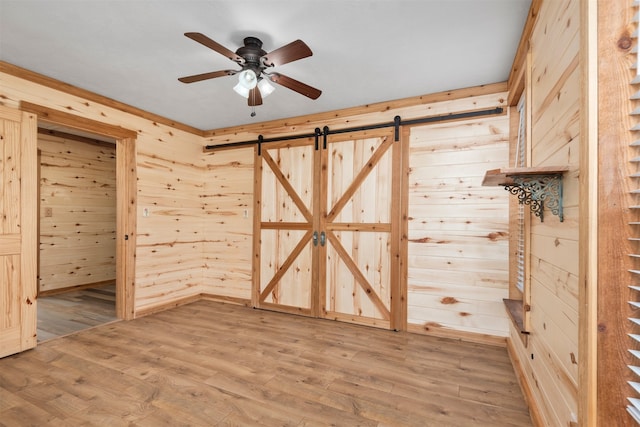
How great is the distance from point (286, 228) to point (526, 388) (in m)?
3.02

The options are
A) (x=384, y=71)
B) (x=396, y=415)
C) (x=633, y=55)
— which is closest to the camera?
(x=633, y=55)

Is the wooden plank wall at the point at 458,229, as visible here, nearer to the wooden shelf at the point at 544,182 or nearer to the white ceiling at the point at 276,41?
the white ceiling at the point at 276,41

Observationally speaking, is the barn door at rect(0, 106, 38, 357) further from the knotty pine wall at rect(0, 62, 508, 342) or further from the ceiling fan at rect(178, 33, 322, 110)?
the ceiling fan at rect(178, 33, 322, 110)

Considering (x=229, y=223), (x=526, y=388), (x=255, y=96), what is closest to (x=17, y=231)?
(x=229, y=223)

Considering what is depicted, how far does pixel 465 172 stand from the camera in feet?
10.7

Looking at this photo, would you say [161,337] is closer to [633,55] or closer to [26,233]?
[26,233]

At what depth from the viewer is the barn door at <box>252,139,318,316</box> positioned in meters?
4.09

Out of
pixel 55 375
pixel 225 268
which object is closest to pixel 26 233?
pixel 55 375

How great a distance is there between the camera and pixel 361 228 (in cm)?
378

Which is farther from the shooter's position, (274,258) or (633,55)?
(274,258)

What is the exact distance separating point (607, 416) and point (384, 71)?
2781 millimetres

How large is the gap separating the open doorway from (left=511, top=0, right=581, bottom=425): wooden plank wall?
492cm

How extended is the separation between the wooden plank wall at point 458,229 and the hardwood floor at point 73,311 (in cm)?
386

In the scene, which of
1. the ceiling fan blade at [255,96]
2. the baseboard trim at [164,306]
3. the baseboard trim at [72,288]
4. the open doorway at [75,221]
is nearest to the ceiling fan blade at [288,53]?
the ceiling fan blade at [255,96]
